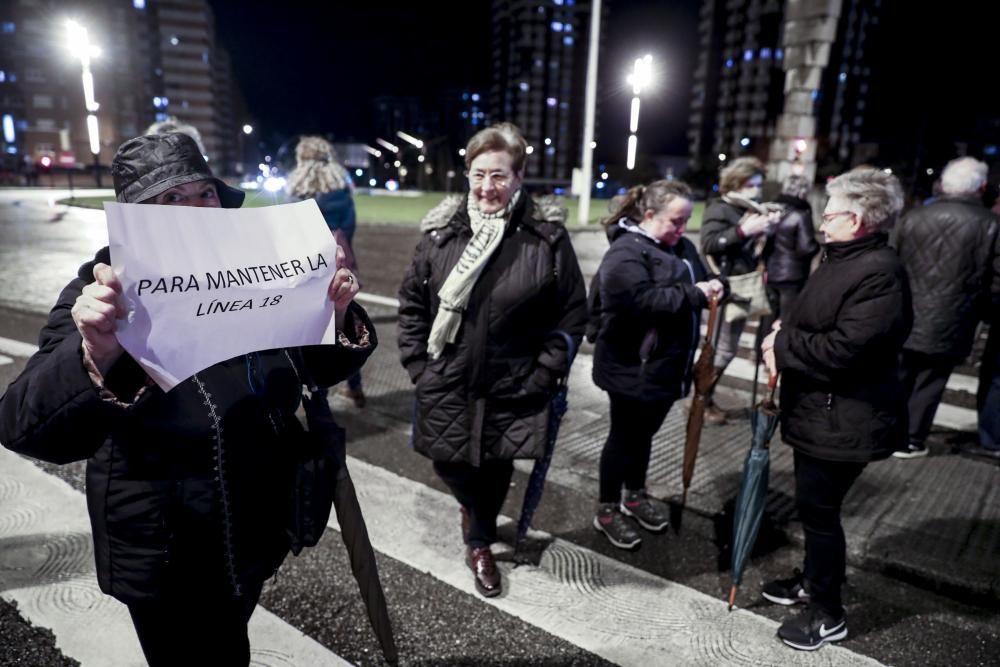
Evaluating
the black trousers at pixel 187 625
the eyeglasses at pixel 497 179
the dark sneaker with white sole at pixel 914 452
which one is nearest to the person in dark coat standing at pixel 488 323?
the eyeglasses at pixel 497 179

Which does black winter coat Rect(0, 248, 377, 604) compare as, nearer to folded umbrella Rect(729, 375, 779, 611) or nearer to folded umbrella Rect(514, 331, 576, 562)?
folded umbrella Rect(514, 331, 576, 562)

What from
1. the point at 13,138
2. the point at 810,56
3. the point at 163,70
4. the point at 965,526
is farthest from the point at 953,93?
the point at 163,70

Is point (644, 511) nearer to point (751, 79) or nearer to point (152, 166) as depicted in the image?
point (152, 166)

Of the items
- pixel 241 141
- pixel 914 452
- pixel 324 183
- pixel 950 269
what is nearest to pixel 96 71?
pixel 241 141

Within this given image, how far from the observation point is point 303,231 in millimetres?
1674

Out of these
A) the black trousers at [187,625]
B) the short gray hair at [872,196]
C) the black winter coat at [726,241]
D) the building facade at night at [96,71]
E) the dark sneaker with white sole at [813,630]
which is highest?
the building facade at night at [96,71]

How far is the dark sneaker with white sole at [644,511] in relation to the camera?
3771 millimetres

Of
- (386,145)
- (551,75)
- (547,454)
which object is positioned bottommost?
(547,454)

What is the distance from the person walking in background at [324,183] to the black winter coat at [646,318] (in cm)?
240

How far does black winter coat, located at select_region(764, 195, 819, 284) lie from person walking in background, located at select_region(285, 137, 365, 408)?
3544mm

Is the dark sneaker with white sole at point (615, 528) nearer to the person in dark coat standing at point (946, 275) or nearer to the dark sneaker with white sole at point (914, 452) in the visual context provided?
the person in dark coat standing at point (946, 275)

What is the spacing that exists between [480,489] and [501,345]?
0.75 meters

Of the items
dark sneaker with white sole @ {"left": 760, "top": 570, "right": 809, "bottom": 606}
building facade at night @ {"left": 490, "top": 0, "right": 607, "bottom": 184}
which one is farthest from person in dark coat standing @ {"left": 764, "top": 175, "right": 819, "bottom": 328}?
building facade at night @ {"left": 490, "top": 0, "right": 607, "bottom": 184}

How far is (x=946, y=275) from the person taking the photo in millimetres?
4738
